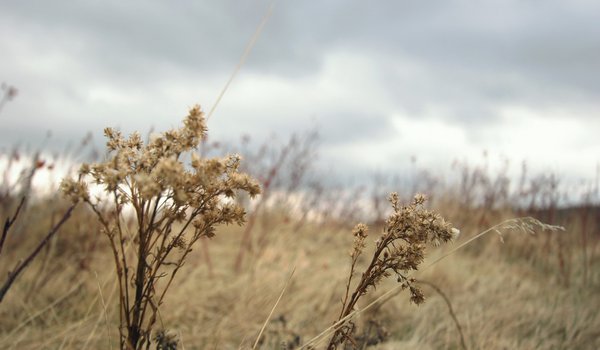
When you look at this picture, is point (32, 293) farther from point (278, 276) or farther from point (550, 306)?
point (550, 306)

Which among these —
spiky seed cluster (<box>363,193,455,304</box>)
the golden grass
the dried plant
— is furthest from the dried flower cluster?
the golden grass

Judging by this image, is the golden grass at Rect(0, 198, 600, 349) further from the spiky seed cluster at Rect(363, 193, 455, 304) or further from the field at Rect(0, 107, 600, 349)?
the spiky seed cluster at Rect(363, 193, 455, 304)

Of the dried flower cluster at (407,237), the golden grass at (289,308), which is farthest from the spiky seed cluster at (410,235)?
the golden grass at (289,308)

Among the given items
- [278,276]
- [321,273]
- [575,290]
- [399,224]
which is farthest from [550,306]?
[399,224]

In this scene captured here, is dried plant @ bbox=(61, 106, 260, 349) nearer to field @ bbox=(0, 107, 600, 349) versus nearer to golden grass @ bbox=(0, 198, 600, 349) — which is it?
field @ bbox=(0, 107, 600, 349)

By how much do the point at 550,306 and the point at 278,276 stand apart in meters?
2.31

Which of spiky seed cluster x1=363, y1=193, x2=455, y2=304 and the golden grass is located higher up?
spiky seed cluster x1=363, y1=193, x2=455, y2=304

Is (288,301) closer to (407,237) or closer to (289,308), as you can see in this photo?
(289,308)

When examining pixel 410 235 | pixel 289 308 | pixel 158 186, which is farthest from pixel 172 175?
pixel 289 308

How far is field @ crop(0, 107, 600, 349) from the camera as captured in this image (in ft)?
9.13

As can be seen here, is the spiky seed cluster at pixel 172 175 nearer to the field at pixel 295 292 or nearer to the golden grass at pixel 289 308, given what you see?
the field at pixel 295 292

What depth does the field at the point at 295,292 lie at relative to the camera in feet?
9.13

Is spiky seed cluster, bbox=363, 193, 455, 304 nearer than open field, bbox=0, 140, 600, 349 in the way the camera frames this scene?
Yes

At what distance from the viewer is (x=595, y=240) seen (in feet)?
25.3
